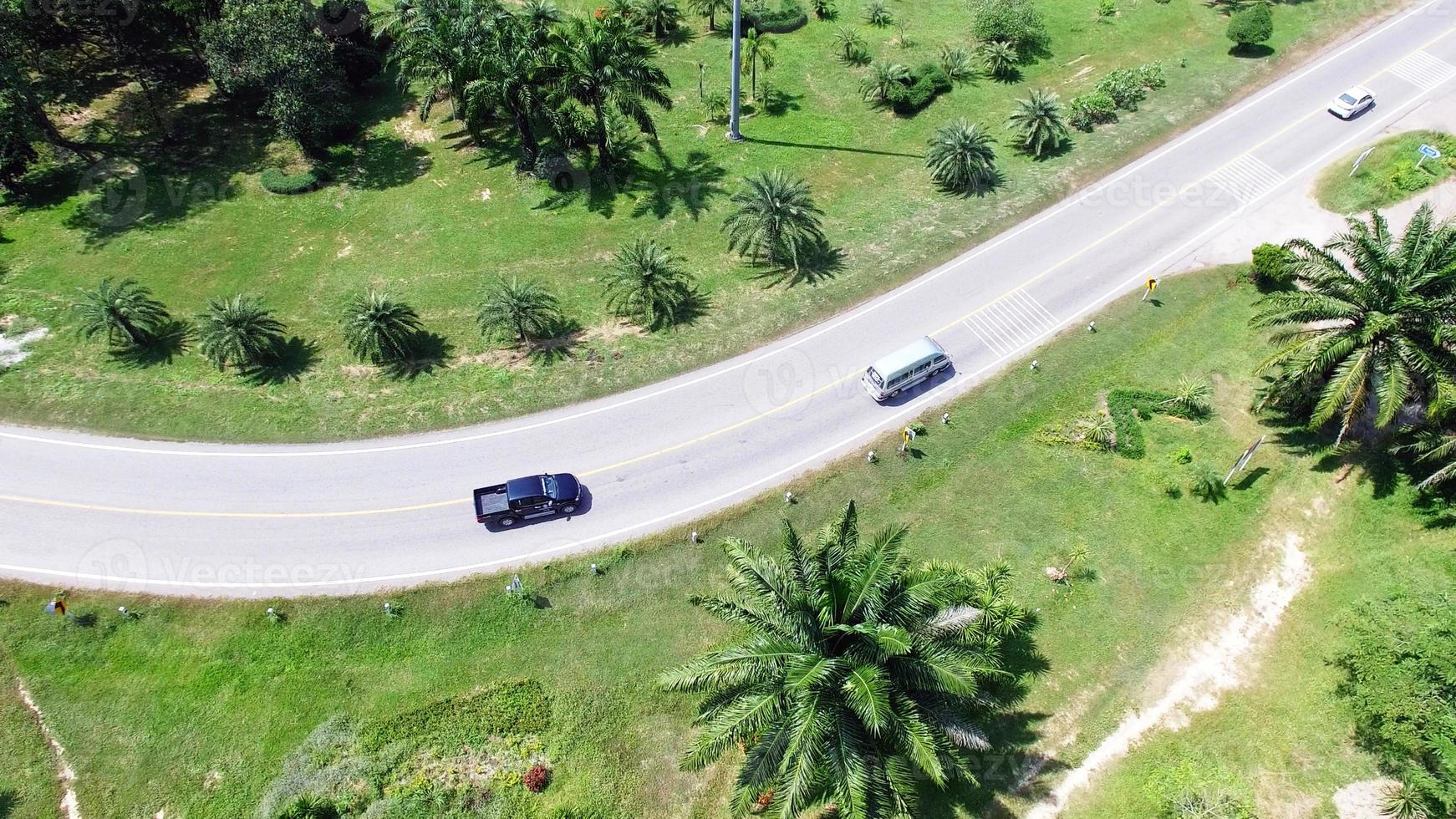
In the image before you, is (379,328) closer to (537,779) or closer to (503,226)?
(503,226)

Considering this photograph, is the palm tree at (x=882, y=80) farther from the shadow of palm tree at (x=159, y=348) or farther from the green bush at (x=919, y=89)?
the shadow of palm tree at (x=159, y=348)

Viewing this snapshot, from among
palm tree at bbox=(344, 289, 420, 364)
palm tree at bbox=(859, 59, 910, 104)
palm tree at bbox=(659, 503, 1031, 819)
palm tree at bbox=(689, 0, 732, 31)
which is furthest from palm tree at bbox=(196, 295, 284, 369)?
palm tree at bbox=(689, 0, 732, 31)

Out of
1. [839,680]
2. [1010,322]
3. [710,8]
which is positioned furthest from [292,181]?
[839,680]

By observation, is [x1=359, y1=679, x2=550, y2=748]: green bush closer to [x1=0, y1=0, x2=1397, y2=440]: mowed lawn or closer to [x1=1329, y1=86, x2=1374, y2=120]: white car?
[x1=0, y1=0, x2=1397, y2=440]: mowed lawn

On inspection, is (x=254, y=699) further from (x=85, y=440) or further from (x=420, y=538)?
(x=85, y=440)

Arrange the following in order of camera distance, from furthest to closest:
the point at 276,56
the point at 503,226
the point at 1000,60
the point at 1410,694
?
the point at 1000,60 → the point at 503,226 → the point at 276,56 → the point at 1410,694

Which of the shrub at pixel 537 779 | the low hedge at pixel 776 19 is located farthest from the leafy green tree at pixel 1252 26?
the shrub at pixel 537 779
